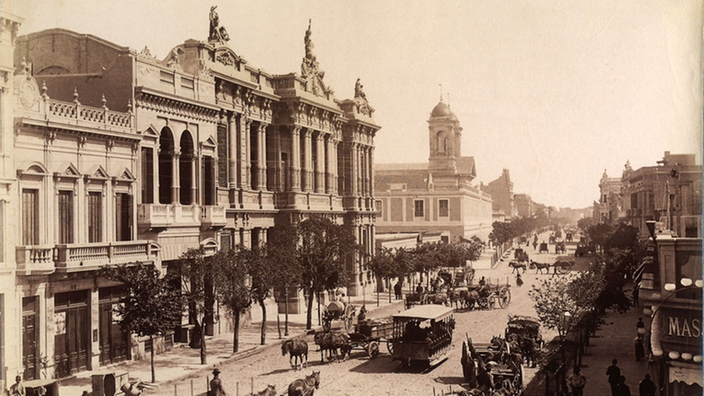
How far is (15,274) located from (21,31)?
7.46 meters

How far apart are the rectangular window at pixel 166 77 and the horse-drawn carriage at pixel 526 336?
18311 millimetres

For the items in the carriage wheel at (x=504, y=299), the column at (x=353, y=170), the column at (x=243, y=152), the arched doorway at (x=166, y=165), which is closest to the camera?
the arched doorway at (x=166, y=165)

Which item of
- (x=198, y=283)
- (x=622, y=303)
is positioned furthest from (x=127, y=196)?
(x=622, y=303)

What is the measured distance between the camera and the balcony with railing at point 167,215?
28.0 meters

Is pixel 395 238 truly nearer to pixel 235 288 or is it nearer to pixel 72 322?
pixel 235 288

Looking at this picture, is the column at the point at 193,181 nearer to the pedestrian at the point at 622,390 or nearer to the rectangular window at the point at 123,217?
the rectangular window at the point at 123,217

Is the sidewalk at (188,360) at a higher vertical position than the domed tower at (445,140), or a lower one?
lower

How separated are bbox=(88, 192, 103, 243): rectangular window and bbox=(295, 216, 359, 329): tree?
39.7 feet

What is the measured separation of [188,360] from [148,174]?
802cm

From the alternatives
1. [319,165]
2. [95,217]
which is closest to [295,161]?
[319,165]

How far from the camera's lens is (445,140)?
3253 inches

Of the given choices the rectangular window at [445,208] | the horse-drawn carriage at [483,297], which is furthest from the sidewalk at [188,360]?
the rectangular window at [445,208]

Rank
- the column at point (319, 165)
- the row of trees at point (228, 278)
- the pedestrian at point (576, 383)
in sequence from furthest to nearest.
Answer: the column at point (319, 165) < the row of trees at point (228, 278) < the pedestrian at point (576, 383)

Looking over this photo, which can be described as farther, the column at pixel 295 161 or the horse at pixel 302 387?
the column at pixel 295 161
